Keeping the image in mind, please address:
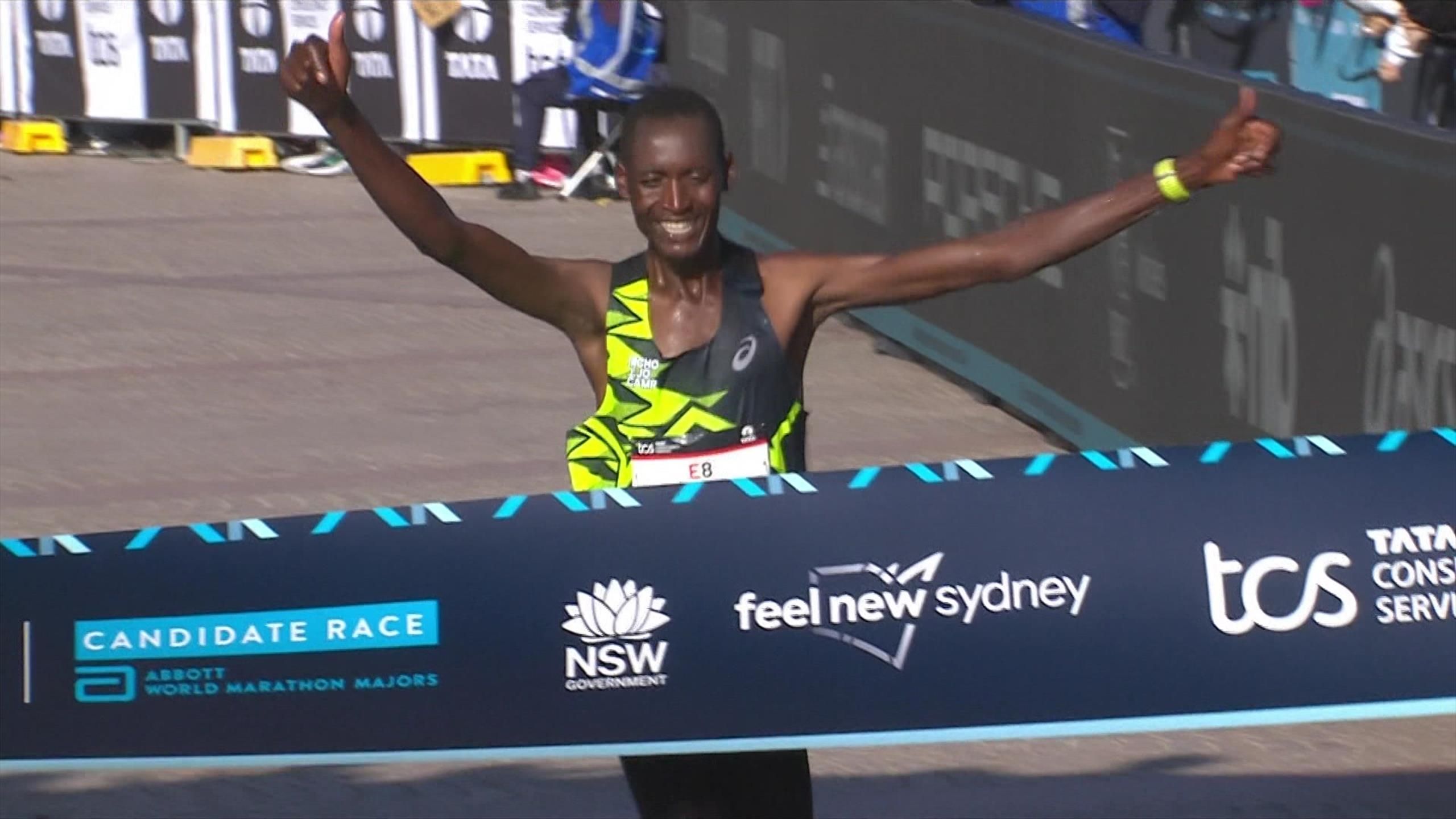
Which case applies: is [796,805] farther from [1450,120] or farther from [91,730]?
[1450,120]

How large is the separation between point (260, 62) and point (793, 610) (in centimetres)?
1433

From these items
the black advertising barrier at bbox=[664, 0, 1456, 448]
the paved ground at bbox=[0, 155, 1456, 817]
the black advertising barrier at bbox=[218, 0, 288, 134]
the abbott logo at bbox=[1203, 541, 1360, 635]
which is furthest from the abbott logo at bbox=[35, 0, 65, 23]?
the abbott logo at bbox=[1203, 541, 1360, 635]

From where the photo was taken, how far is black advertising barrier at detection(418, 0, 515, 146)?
1656cm

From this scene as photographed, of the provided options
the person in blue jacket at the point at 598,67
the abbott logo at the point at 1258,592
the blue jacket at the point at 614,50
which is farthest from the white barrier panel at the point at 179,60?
the abbott logo at the point at 1258,592

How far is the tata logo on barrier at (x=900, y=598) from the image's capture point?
3.92 meters

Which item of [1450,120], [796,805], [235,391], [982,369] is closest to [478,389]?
[235,391]

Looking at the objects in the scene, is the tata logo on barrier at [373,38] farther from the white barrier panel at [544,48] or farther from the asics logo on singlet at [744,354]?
the asics logo on singlet at [744,354]

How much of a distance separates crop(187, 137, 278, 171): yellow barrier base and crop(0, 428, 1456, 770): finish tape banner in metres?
13.7

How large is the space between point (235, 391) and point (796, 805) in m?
6.83

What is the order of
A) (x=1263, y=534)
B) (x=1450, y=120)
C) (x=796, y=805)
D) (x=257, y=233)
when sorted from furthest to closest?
1. (x=257, y=233)
2. (x=1450, y=120)
3. (x=796, y=805)
4. (x=1263, y=534)

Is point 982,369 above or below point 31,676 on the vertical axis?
below

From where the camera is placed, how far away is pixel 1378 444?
3.96m

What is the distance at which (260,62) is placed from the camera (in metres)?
17.6

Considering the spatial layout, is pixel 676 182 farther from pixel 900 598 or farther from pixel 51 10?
pixel 51 10
